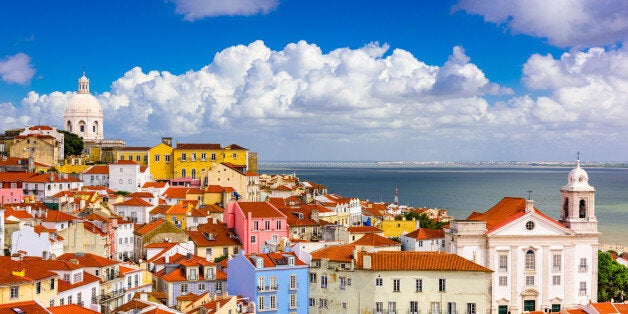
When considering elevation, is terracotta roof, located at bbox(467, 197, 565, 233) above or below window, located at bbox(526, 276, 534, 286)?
above

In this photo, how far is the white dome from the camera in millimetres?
105188

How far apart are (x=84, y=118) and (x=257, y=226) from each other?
196 feet

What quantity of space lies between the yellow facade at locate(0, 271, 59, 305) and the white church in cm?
2548

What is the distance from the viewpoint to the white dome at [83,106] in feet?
345

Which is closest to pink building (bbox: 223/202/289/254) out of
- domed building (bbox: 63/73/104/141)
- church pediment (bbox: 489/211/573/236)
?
church pediment (bbox: 489/211/573/236)

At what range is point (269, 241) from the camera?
53688 mm

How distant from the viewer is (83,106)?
106m

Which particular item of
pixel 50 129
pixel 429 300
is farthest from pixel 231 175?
pixel 429 300

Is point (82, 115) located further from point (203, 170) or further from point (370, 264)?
point (370, 264)

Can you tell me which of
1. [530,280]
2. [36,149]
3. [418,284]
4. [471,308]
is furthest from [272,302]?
[36,149]

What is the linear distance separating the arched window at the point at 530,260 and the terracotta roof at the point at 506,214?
2463mm

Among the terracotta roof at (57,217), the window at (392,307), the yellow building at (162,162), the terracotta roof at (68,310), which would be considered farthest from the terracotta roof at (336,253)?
the yellow building at (162,162)

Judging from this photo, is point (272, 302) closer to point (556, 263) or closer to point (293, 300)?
point (293, 300)

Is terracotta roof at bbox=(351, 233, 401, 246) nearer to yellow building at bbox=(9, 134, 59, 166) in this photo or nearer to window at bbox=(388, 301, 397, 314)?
window at bbox=(388, 301, 397, 314)
